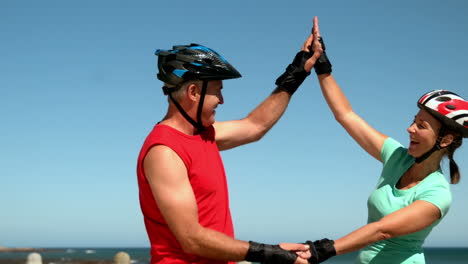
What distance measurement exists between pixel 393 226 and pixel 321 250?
60cm

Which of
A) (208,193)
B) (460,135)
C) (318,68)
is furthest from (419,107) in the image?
(208,193)

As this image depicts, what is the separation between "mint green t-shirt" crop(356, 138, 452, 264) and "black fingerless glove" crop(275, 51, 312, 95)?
→ 1.21 meters

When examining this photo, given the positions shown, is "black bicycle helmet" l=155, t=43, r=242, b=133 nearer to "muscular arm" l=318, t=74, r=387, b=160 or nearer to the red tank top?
the red tank top

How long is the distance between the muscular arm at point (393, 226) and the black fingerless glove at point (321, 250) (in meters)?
0.06

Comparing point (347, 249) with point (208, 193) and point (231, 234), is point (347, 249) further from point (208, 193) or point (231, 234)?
point (208, 193)

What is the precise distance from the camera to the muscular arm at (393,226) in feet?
14.5

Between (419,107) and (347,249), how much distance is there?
1492mm

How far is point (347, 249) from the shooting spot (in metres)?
4.44

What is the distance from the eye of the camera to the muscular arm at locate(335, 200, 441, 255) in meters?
4.43

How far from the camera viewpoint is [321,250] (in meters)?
4.37

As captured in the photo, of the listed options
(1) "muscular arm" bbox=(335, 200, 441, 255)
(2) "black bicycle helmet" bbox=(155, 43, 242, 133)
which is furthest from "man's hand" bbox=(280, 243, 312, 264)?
(2) "black bicycle helmet" bbox=(155, 43, 242, 133)

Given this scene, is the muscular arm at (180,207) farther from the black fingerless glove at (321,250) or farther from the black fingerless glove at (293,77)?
the black fingerless glove at (293,77)

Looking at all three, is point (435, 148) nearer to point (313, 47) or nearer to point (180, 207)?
point (313, 47)

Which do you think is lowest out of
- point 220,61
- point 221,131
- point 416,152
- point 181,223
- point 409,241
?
point 409,241
